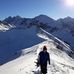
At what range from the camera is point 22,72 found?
1767 centimetres

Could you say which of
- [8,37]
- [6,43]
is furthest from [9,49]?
[8,37]

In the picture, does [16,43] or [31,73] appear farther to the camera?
[16,43]

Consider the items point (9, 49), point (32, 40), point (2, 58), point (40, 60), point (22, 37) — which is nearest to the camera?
point (40, 60)

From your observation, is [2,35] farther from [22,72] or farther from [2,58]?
[22,72]

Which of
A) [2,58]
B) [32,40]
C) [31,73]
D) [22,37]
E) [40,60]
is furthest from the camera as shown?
[22,37]

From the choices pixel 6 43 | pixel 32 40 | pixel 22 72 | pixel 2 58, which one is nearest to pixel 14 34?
pixel 6 43

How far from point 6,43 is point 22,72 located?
242 ft

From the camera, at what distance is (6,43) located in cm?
9038

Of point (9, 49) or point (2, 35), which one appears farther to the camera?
point (2, 35)

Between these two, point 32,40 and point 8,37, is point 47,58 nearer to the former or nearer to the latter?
point 32,40

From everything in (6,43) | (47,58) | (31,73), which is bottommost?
(31,73)

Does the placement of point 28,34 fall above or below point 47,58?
above

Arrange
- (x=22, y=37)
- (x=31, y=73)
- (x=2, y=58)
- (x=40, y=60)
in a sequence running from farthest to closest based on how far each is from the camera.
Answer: (x=22, y=37)
(x=2, y=58)
(x=31, y=73)
(x=40, y=60)

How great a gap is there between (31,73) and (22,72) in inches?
34.3
